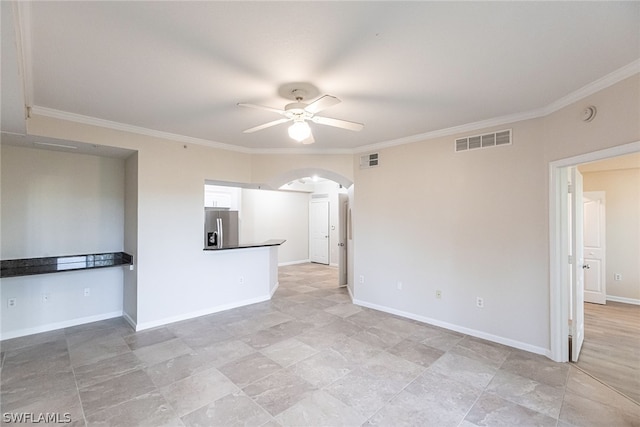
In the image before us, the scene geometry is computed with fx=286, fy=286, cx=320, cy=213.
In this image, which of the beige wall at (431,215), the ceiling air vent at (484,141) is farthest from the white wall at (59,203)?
the ceiling air vent at (484,141)

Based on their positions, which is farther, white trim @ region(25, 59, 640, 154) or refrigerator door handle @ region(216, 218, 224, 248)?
refrigerator door handle @ region(216, 218, 224, 248)

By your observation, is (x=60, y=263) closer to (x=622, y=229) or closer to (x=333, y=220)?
(x=333, y=220)

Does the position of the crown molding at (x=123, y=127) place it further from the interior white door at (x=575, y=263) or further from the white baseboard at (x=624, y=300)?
the white baseboard at (x=624, y=300)

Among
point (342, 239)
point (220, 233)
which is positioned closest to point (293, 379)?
point (220, 233)

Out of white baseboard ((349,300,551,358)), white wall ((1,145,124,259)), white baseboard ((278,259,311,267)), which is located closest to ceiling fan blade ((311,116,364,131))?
white baseboard ((349,300,551,358))

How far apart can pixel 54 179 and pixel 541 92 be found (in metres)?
6.09

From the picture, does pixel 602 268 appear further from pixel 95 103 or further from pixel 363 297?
pixel 95 103

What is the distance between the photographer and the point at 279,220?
30.0 ft

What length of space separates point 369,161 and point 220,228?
3105mm

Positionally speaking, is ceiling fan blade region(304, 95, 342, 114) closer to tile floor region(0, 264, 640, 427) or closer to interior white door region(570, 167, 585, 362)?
tile floor region(0, 264, 640, 427)

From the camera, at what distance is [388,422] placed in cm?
216

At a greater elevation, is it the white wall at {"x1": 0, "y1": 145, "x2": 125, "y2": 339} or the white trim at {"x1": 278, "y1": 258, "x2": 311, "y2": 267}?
the white wall at {"x1": 0, "y1": 145, "x2": 125, "y2": 339}

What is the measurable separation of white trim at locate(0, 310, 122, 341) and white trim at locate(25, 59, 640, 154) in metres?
2.80

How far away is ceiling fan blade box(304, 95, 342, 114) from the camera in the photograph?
2.32m
